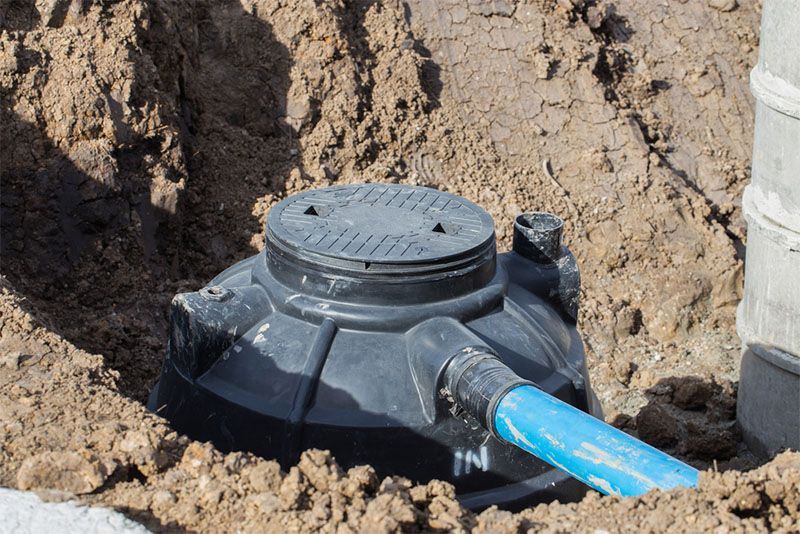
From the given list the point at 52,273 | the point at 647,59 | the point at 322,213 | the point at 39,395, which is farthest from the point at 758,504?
the point at 647,59

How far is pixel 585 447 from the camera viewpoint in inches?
105

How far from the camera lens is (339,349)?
3039 mm

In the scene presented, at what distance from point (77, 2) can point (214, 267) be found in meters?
1.63

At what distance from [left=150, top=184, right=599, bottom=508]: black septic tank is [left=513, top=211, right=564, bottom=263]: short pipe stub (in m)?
0.26

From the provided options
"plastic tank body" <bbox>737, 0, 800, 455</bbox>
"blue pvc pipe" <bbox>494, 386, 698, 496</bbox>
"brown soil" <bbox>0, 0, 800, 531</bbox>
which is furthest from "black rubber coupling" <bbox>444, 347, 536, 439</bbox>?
"plastic tank body" <bbox>737, 0, 800, 455</bbox>

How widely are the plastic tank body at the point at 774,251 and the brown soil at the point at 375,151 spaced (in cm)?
31

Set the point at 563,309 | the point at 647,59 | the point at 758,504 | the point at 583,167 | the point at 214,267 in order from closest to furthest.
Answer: the point at 758,504, the point at 563,309, the point at 214,267, the point at 583,167, the point at 647,59

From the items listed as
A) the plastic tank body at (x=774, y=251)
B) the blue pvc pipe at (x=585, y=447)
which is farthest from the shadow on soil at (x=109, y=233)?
the plastic tank body at (x=774, y=251)

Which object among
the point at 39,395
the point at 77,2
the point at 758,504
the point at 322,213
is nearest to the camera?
the point at 758,504

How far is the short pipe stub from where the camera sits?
11.7ft

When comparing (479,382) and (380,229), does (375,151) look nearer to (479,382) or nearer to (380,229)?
(380,229)

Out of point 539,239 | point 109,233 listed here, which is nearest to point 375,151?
point 109,233

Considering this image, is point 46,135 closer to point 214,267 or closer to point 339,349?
point 214,267

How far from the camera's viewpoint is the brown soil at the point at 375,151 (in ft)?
16.9
